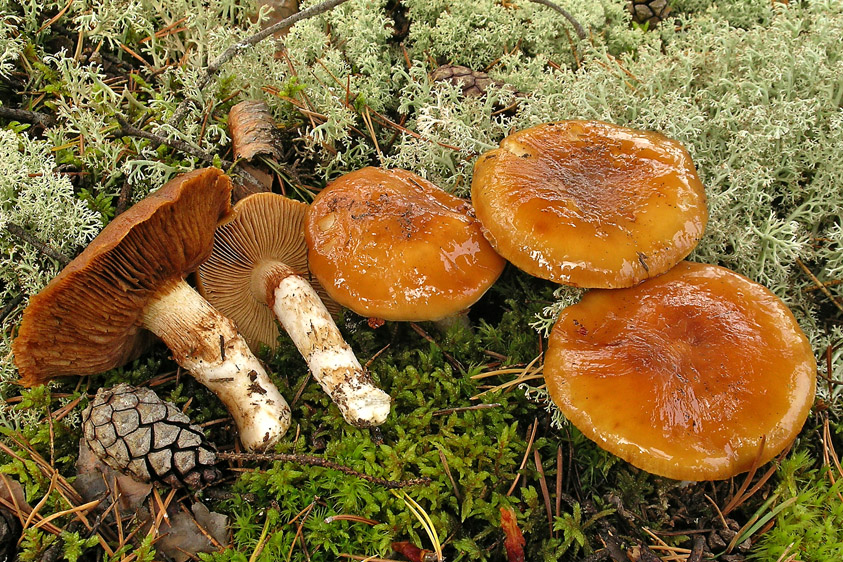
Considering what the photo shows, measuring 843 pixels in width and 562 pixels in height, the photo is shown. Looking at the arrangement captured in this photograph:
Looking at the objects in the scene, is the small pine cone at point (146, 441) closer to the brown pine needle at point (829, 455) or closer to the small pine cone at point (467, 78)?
the small pine cone at point (467, 78)

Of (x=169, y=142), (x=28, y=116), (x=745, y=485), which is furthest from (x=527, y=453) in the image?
(x=28, y=116)

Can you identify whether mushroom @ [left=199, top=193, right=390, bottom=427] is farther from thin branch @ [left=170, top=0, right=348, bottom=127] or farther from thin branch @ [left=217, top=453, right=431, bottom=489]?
thin branch @ [left=170, top=0, right=348, bottom=127]

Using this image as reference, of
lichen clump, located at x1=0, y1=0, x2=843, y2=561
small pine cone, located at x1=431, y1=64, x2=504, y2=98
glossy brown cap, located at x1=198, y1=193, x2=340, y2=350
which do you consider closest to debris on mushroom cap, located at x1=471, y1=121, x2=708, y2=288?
lichen clump, located at x1=0, y1=0, x2=843, y2=561

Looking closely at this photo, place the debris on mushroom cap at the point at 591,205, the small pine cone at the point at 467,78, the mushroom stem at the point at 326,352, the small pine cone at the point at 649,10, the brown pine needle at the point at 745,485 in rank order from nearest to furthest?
the brown pine needle at the point at 745,485 → the debris on mushroom cap at the point at 591,205 → the mushroom stem at the point at 326,352 → the small pine cone at the point at 467,78 → the small pine cone at the point at 649,10

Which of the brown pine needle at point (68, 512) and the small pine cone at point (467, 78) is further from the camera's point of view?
the small pine cone at point (467, 78)

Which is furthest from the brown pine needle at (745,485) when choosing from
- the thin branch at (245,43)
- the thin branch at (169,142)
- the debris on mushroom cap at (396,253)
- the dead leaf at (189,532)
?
the thin branch at (245,43)

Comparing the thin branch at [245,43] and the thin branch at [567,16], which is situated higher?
the thin branch at [245,43]
